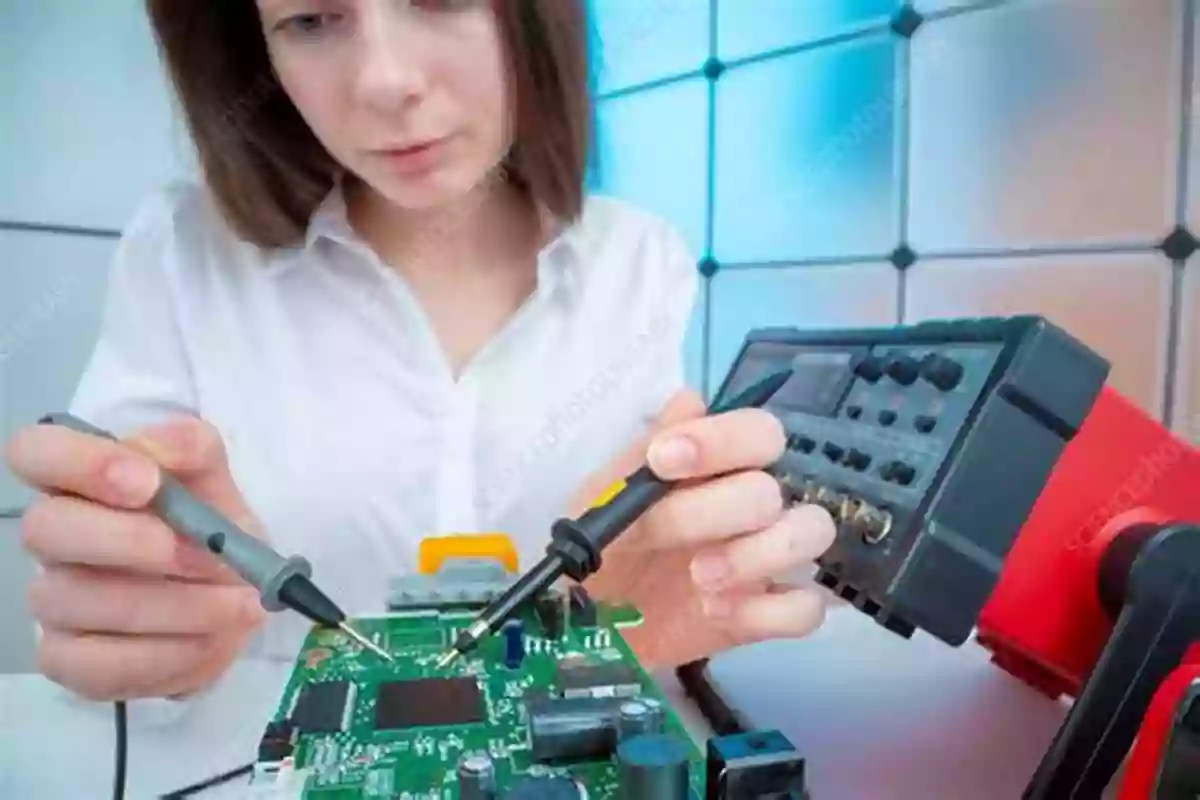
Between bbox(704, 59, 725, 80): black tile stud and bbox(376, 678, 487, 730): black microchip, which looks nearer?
bbox(376, 678, 487, 730): black microchip

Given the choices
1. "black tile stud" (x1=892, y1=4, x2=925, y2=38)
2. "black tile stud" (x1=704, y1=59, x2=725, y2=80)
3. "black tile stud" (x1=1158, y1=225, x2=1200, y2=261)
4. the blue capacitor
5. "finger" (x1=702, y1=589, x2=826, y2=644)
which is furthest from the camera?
"black tile stud" (x1=704, y1=59, x2=725, y2=80)

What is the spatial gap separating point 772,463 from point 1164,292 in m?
0.36

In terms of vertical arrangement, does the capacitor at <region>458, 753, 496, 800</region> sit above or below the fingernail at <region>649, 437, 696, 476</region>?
below

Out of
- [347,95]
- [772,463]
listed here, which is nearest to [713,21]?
[347,95]

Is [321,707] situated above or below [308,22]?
below

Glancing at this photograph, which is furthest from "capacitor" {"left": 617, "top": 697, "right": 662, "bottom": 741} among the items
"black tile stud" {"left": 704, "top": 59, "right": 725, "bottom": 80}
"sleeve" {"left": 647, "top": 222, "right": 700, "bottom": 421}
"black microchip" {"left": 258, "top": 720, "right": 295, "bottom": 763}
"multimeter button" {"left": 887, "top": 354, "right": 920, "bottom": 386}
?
"black tile stud" {"left": 704, "top": 59, "right": 725, "bottom": 80}

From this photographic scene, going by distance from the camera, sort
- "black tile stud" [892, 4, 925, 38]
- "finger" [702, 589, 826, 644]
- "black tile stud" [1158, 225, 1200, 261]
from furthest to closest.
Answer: "black tile stud" [892, 4, 925, 38], "black tile stud" [1158, 225, 1200, 261], "finger" [702, 589, 826, 644]

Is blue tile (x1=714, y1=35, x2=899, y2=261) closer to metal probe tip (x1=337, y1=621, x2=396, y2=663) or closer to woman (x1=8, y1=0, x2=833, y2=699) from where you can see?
woman (x1=8, y1=0, x2=833, y2=699)

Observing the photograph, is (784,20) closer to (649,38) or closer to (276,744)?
(649,38)

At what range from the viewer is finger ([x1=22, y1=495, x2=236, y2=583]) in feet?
1.29

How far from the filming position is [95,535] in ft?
1.29

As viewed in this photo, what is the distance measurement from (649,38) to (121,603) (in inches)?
28.5

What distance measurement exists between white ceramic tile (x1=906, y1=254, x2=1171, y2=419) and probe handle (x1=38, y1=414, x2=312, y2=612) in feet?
1.62

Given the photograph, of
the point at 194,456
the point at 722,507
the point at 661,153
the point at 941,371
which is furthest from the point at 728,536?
the point at 661,153
